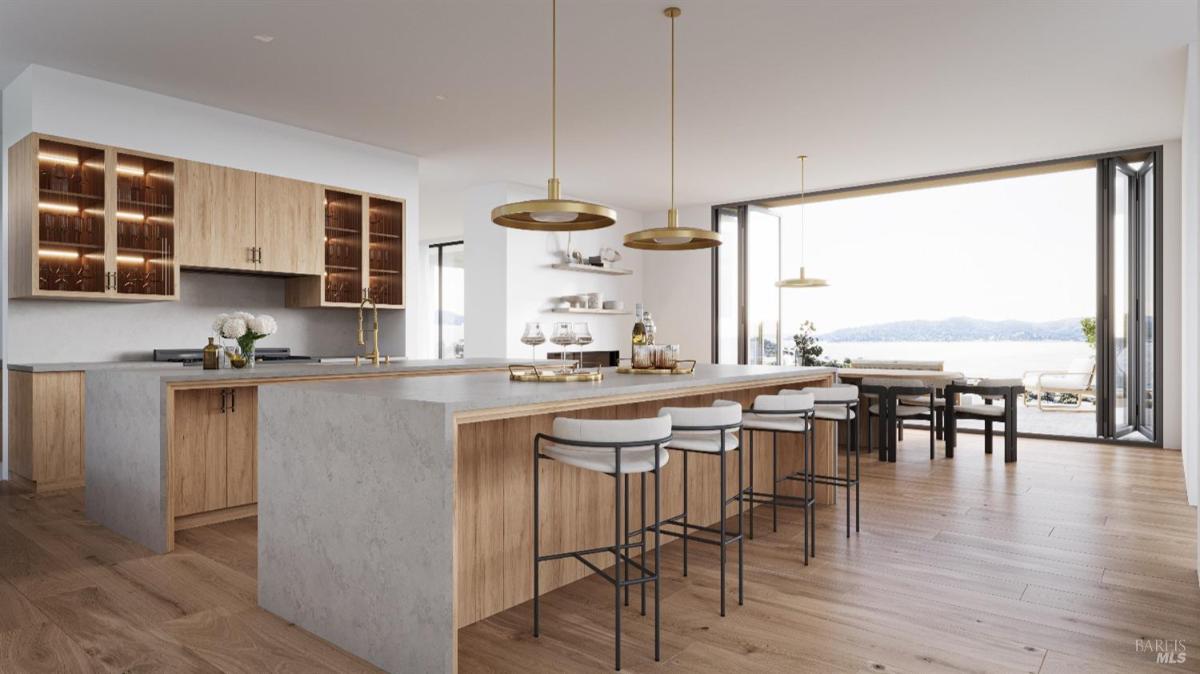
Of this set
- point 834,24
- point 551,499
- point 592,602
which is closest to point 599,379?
point 551,499

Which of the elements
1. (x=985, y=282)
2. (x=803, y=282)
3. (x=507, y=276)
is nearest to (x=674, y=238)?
(x=803, y=282)

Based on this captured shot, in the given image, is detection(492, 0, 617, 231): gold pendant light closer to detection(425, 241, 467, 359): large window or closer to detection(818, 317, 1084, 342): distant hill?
detection(425, 241, 467, 359): large window

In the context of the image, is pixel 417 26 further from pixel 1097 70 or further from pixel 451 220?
pixel 451 220

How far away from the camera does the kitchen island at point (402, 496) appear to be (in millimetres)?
2156

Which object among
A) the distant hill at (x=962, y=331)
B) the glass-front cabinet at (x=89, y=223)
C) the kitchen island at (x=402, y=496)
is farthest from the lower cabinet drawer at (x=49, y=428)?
the distant hill at (x=962, y=331)

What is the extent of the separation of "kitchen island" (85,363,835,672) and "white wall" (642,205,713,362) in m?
5.83

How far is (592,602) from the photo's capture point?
286 cm

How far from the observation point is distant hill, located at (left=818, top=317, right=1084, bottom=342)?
44.0ft

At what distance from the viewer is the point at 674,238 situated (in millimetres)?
3654

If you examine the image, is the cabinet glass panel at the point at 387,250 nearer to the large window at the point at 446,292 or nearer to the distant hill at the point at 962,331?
the large window at the point at 446,292

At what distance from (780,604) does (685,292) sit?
7.08 meters

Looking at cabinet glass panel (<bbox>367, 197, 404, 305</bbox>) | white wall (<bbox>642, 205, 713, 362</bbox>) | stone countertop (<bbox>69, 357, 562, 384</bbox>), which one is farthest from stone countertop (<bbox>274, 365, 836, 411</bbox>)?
white wall (<bbox>642, 205, 713, 362</bbox>)

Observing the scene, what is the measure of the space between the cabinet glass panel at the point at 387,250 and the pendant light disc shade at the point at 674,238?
3423mm

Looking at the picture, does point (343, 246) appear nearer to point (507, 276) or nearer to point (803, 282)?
point (507, 276)
